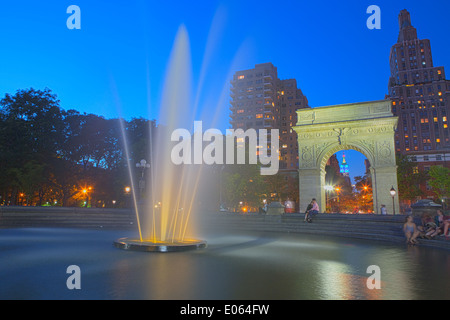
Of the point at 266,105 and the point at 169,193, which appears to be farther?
the point at 266,105

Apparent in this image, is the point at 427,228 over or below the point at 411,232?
over

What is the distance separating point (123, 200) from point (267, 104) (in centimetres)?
7438

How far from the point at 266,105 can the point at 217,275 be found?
10198cm

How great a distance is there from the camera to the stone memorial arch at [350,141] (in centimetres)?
2916

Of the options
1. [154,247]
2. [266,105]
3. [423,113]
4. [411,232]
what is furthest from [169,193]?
[423,113]

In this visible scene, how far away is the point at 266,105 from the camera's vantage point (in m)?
104

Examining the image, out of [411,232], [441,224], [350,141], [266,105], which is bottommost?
[411,232]

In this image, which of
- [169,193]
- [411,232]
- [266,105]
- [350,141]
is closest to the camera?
[411,232]

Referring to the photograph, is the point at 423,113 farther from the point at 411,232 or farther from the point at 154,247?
the point at 154,247

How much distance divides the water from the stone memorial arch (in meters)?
22.0

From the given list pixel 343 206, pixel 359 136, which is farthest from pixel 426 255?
pixel 343 206

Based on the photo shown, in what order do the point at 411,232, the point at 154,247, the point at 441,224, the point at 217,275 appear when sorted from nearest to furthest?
1. the point at 217,275
2. the point at 154,247
3. the point at 441,224
4. the point at 411,232

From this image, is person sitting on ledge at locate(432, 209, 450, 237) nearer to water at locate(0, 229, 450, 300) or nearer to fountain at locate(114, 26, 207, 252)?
water at locate(0, 229, 450, 300)
